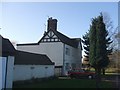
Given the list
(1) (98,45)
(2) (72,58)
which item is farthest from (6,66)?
(2) (72,58)

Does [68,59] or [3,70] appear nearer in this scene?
[3,70]

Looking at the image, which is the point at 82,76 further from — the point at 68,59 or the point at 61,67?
the point at 68,59

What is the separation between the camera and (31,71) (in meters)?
29.4

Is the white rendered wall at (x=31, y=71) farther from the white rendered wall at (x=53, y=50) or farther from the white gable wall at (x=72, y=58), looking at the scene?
the white gable wall at (x=72, y=58)

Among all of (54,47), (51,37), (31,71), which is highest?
(51,37)

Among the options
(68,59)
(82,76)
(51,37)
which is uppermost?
(51,37)

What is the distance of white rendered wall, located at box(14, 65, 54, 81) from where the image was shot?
2595 centimetres

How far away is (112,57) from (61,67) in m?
13.3

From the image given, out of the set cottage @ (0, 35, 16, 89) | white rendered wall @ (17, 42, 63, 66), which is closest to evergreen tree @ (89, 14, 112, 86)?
cottage @ (0, 35, 16, 89)

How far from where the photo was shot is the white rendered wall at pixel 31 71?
26.0 meters

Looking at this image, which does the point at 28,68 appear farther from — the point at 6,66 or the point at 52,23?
the point at 52,23

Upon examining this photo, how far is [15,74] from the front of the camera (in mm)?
25562

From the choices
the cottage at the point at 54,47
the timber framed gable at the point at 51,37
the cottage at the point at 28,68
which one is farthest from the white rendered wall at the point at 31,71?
the timber framed gable at the point at 51,37

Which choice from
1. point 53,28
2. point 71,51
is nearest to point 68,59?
point 71,51
